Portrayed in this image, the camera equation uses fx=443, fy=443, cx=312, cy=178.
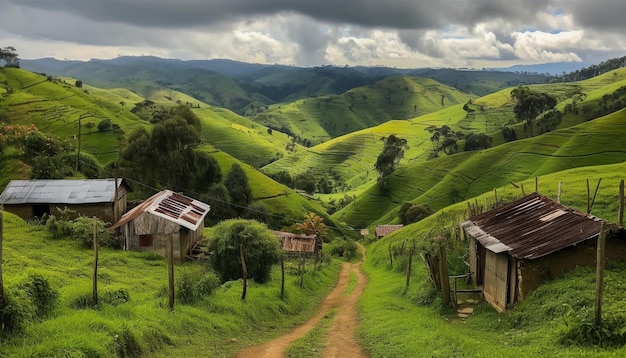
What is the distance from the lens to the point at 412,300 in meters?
23.5

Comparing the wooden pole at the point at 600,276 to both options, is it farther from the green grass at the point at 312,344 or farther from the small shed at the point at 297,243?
the small shed at the point at 297,243

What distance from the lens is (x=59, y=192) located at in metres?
40.8

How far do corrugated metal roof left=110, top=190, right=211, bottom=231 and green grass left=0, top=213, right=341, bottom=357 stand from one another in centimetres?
410

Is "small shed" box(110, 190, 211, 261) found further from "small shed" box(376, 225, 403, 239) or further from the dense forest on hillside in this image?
"small shed" box(376, 225, 403, 239)

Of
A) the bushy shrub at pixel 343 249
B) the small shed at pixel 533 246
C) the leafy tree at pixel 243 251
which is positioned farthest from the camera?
the bushy shrub at pixel 343 249

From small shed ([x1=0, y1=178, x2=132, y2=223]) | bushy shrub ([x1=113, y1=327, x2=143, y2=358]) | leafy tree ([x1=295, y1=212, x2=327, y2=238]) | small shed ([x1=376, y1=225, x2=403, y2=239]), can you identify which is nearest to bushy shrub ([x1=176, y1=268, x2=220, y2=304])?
bushy shrub ([x1=113, y1=327, x2=143, y2=358])

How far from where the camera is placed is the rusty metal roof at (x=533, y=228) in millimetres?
17234

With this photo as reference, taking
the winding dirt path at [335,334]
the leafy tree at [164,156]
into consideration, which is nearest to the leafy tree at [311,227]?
the leafy tree at [164,156]

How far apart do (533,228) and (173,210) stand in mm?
30277

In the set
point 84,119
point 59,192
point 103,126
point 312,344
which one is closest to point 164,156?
point 59,192

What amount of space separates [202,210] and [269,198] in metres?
45.1

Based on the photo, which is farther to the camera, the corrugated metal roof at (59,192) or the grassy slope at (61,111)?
the grassy slope at (61,111)

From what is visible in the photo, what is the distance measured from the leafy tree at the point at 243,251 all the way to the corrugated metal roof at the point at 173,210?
10809 millimetres

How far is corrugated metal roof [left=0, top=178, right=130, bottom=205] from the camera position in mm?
39781
